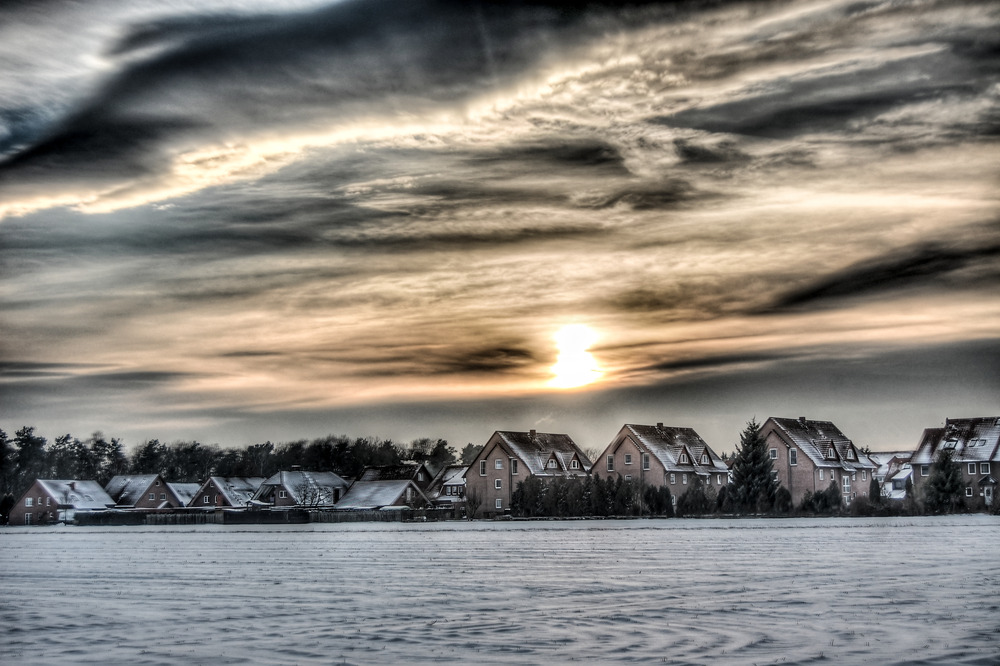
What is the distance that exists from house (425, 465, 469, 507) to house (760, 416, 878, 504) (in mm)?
36485

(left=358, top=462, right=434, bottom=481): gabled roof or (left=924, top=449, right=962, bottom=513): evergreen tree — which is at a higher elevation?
(left=358, top=462, right=434, bottom=481): gabled roof

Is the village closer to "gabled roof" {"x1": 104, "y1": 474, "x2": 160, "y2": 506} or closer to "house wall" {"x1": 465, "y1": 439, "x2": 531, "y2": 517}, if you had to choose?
"house wall" {"x1": 465, "y1": 439, "x2": 531, "y2": 517}

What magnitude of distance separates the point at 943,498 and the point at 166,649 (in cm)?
7619

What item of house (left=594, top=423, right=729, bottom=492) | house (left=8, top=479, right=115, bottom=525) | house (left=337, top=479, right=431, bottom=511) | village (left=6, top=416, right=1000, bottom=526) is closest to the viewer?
village (left=6, top=416, right=1000, bottom=526)

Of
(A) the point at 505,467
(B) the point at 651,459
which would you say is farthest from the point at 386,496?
(B) the point at 651,459

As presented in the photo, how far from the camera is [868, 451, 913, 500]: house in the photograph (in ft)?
450

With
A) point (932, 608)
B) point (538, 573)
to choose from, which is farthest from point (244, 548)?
point (932, 608)

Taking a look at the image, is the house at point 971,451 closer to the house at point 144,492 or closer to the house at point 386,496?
the house at point 386,496

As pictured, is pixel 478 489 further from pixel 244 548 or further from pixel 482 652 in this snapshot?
pixel 482 652

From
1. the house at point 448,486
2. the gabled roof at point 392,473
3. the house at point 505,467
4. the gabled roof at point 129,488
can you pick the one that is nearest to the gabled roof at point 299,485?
the gabled roof at point 392,473

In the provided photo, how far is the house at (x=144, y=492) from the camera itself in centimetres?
14562

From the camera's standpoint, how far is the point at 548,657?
40.7 feet

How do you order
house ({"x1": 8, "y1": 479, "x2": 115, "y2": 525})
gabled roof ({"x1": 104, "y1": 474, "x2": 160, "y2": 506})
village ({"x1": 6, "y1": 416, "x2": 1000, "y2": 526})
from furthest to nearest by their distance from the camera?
gabled roof ({"x1": 104, "y1": 474, "x2": 160, "y2": 506}), house ({"x1": 8, "y1": 479, "x2": 115, "y2": 525}), village ({"x1": 6, "y1": 416, "x2": 1000, "y2": 526})

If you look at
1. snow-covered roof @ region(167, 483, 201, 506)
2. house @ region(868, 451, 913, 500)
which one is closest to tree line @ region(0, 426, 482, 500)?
snow-covered roof @ region(167, 483, 201, 506)
